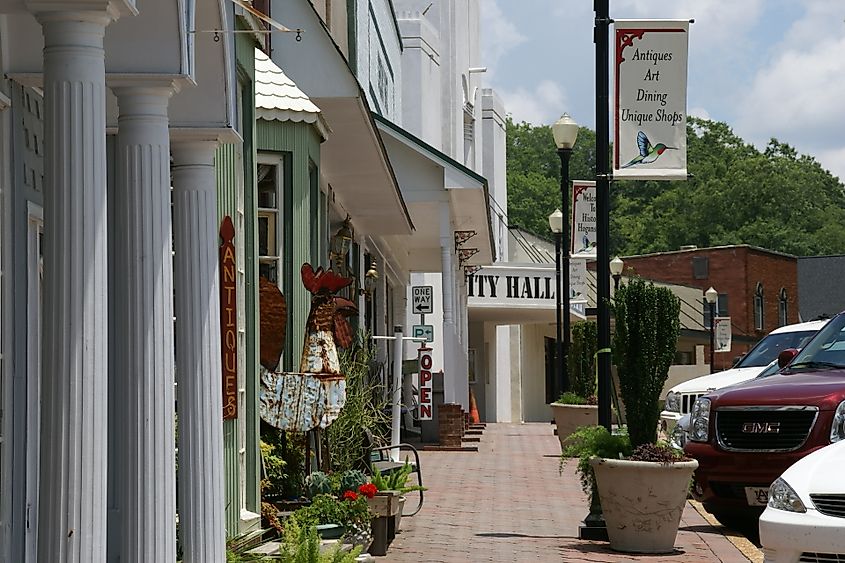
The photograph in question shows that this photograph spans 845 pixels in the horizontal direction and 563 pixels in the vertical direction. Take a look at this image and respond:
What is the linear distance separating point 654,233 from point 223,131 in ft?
300

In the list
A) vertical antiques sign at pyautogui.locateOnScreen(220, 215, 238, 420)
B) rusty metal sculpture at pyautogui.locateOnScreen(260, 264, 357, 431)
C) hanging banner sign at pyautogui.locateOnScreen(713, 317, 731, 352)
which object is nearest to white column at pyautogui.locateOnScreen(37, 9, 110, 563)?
vertical antiques sign at pyautogui.locateOnScreen(220, 215, 238, 420)

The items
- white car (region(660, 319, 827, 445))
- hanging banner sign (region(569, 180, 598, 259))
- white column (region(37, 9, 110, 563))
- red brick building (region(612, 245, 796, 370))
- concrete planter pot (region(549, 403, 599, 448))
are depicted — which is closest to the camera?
white column (region(37, 9, 110, 563))

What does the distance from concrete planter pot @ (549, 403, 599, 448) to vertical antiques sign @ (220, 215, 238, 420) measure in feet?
47.9

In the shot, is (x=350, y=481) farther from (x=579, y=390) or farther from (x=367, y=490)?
(x=579, y=390)

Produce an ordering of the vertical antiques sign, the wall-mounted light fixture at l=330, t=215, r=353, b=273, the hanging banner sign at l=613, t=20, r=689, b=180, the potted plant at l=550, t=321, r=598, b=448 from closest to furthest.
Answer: the vertical antiques sign, the hanging banner sign at l=613, t=20, r=689, b=180, the wall-mounted light fixture at l=330, t=215, r=353, b=273, the potted plant at l=550, t=321, r=598, b=448

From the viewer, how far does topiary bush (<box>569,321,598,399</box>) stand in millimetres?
26281

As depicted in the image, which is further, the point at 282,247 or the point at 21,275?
the point at 282,247

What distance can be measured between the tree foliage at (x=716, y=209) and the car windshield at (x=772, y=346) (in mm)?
74188

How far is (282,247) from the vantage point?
11.9m

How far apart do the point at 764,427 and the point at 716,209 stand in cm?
8607

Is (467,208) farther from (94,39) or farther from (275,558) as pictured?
(94,39)

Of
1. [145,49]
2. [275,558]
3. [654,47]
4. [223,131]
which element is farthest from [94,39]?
[654,47]

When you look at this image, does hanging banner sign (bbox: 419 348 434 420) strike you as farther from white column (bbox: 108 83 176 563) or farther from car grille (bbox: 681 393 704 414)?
white column (bbox: 108 83 176 563)

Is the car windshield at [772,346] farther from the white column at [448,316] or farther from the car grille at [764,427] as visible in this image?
the white column at [448,316]
